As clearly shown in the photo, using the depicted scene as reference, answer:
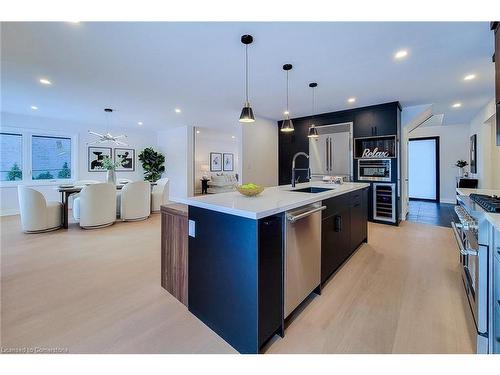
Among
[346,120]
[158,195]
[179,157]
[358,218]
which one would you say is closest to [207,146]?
[179,157]

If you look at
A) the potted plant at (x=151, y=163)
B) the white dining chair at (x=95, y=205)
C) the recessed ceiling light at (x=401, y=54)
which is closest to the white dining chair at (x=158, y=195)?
the white dining chair at (x=95, y=205)

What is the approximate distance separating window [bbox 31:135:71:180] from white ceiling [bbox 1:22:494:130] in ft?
4.64

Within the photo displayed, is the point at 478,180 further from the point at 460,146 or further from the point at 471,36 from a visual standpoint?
the point at 471,36

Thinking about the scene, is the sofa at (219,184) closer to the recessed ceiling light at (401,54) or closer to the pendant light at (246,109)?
the pendant light at (246,109)

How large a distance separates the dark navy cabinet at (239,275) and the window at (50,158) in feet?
22.6

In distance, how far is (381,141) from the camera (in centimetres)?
475

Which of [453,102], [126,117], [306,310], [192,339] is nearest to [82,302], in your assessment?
[192,339]

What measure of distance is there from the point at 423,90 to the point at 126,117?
22.1 feet

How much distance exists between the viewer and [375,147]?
15.9 feet

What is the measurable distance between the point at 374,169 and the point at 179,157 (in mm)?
5879

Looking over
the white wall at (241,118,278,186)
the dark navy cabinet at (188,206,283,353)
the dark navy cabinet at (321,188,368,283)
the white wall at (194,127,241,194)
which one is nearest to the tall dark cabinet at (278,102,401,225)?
the white wall at (241,118,278,186)

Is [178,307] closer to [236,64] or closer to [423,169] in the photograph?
[236,64]

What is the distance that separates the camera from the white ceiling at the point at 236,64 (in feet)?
6.94

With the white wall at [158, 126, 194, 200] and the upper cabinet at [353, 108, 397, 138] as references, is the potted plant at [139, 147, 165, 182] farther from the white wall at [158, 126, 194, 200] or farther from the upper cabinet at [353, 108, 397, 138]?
the upper cabinet at [353, 108, 397, 138]
